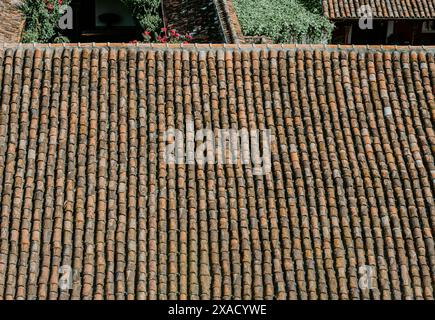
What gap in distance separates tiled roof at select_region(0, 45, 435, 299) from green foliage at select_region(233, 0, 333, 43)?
447 inches

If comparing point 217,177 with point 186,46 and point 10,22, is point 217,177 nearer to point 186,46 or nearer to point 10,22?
point 186,46

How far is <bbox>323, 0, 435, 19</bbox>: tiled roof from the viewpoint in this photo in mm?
31391

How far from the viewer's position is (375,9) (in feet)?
106

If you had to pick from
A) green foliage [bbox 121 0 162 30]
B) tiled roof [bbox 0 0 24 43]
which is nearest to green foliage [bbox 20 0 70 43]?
tiled roof [bbox 0 0 24 43]

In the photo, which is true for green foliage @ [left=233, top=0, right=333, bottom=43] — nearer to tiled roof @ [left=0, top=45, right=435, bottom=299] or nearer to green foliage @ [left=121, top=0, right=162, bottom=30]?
green foliage @ [left=121, top=0, right=162, bottom=30]

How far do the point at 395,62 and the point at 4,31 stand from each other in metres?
14.1

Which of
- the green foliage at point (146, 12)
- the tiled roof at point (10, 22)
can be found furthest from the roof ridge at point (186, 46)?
the green foliage at point (146, 12)

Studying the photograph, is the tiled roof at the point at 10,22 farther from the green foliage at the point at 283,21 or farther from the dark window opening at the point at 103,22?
the green foliage at the point at 283,21

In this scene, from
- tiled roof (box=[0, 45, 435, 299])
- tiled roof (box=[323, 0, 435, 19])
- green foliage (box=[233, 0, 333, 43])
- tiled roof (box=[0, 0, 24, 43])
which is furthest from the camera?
tiled roof (box=[323, 0, 435, 19])

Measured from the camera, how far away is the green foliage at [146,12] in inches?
1042

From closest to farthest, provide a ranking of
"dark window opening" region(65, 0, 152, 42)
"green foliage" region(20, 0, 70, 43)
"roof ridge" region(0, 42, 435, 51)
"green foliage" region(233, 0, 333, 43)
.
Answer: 1. "roof ridge" region(0, 42, 435, 51)
2. "green foliage" region(20, 0, 70, 43)
3. "green foliage" region(233, 0, 333, 43)
4. "dark window opening" region(65, 0, 152, 42)

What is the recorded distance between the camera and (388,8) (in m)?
32.7

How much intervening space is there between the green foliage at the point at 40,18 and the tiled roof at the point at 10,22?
0.27 metres

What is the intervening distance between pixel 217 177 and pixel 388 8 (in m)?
21.9
